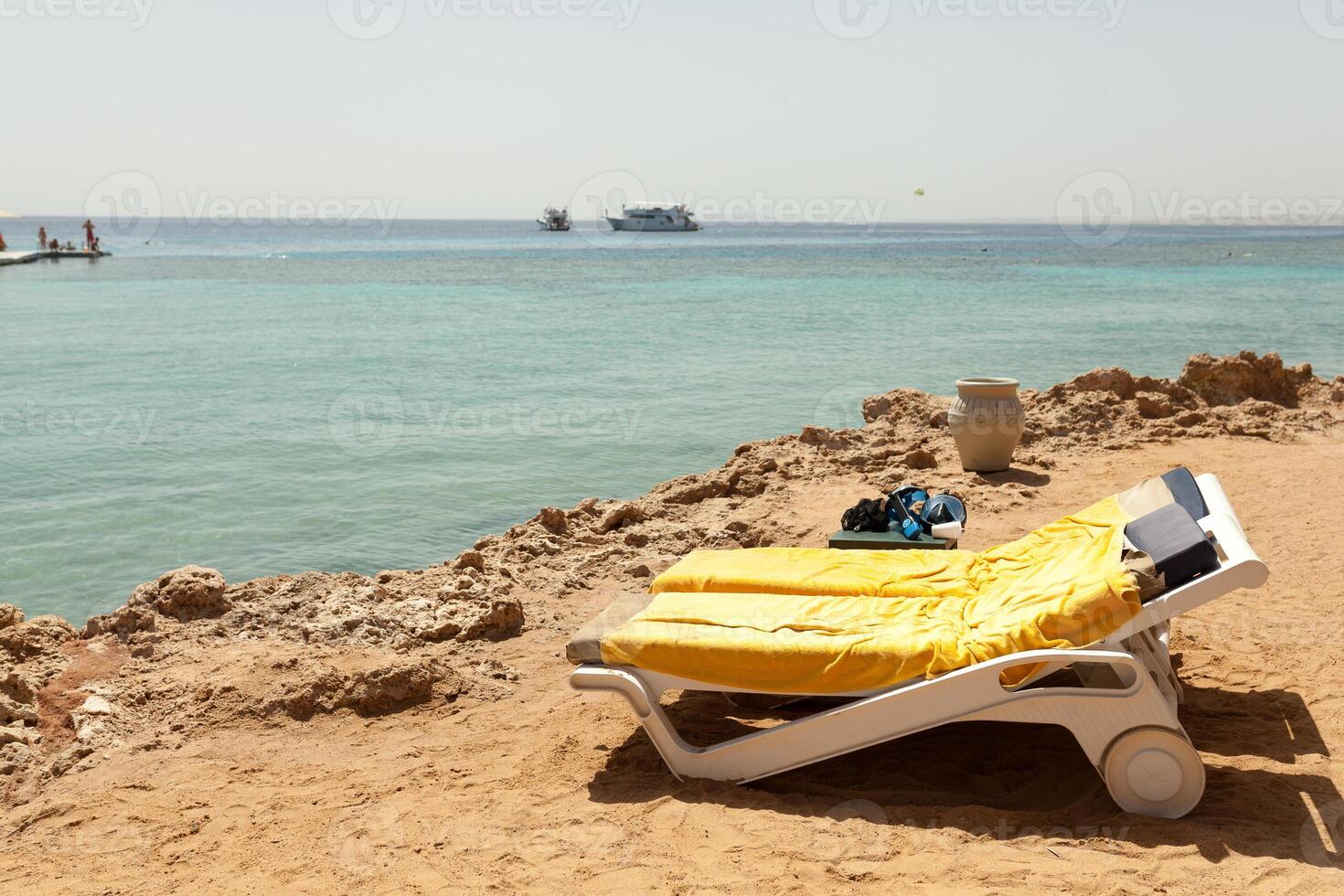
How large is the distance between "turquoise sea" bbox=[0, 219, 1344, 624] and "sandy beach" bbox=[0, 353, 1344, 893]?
84.0 inches

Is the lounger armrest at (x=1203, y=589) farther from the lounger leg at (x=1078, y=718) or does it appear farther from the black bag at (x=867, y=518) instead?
the black bag at (x=867, y=518)

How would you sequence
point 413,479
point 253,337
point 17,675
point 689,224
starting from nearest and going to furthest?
1. point 17,675
2. point 413,479
3. point 253,337
4. point 689,224

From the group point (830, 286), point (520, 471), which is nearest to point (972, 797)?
point (520, 471)

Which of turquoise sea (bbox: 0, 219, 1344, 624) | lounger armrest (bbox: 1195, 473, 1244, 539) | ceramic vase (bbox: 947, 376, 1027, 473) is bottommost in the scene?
turquoise sea (bbox: 0, 219, 1344, 624)

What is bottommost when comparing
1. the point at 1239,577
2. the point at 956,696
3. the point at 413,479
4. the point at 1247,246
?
the point at 413,479

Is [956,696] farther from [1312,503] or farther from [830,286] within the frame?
[830,286]

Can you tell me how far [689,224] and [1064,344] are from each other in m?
80.0

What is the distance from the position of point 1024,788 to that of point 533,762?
1.90m

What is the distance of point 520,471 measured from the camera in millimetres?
11078

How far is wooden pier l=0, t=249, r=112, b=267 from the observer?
158 ft

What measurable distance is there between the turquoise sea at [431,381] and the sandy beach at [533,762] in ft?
7.00

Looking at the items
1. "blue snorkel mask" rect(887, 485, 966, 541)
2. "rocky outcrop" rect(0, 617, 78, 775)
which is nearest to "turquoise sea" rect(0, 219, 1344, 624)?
"rocky outcrop" rect(0, 617, 78, 775)

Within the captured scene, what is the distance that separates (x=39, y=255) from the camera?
171ft

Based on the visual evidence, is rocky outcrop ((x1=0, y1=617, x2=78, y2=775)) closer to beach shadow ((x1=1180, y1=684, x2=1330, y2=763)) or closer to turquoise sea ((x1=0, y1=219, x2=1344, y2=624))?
turquoise sea ((x1=0, y1=219, x2=1344, y2=624))
